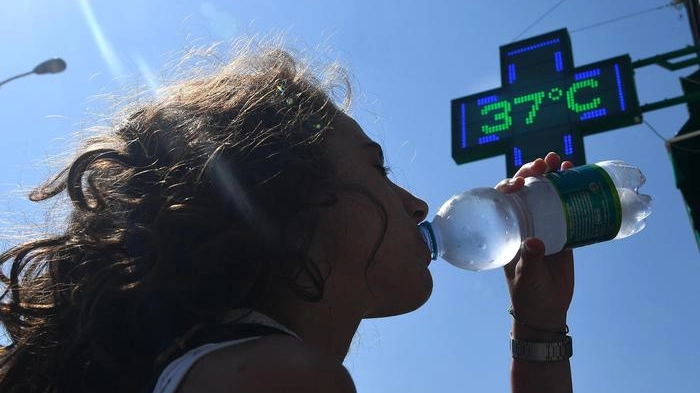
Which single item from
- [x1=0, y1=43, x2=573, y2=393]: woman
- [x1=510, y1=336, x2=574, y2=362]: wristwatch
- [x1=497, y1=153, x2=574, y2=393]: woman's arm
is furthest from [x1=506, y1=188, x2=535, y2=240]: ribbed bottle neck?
[x1=0, y1=43, x2=573, y2=393]: woman

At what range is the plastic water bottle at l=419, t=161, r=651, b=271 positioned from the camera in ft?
7.11

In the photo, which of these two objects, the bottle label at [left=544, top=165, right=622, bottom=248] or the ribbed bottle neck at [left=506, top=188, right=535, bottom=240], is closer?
the bottle label at [left=544, top=165, right=622, bottom=248]

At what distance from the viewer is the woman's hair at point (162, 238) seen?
1263 millimetres

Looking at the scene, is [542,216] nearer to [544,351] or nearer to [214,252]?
[544,351]

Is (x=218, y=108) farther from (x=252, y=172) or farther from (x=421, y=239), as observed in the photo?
(x=421, y=239)

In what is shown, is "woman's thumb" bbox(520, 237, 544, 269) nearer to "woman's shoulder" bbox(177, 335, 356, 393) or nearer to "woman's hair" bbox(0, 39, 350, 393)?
"woman's hair" bbox(0, 39, 350, 393)

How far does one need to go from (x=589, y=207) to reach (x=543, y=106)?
10.1ft

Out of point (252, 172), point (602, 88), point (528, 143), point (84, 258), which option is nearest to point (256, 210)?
point (252, 172)

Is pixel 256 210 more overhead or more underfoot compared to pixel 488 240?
more underfoot

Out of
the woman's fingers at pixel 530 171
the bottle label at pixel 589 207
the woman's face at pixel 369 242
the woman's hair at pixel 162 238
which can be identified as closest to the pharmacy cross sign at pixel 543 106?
the woman's fingers at pixel 530 171

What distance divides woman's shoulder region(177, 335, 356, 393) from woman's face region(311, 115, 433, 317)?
54 centimetres

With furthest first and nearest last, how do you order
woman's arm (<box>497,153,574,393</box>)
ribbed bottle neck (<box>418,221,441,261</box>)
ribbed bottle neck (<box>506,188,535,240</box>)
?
ribbed bottle neck (<box>506,188,535,240</box>)
woman's arm (<box>497,153,574,393</box>)
ribbed bottle neck (<box>418,221,441,261</box>)

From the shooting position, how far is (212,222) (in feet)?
4.56

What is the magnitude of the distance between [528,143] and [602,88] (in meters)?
0.73
